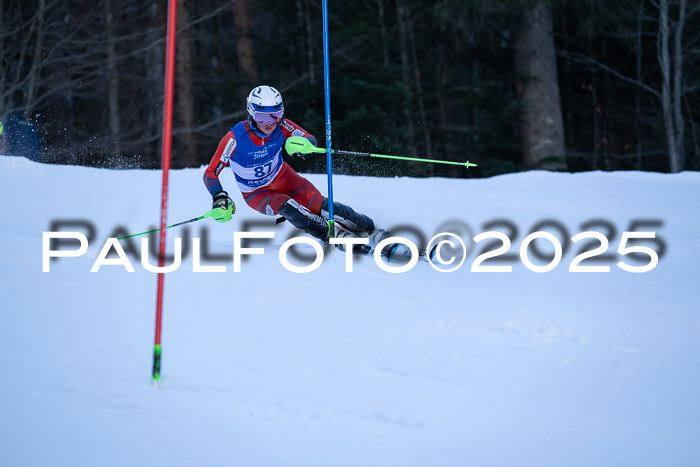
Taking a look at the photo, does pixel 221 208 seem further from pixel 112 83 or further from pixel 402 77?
pixel 112 83

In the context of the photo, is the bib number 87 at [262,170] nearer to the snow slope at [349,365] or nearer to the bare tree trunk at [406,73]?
the snow slope at [349,365]

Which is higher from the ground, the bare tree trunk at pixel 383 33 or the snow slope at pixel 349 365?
the bare tree trunk at pixel 383 33

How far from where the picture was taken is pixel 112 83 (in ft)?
47.4

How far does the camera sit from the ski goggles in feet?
16.9

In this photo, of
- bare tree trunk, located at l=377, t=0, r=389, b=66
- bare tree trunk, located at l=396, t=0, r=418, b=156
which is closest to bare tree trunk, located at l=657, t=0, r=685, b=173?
bare tree trunk, located at l=396, t=0, r=418, b=156

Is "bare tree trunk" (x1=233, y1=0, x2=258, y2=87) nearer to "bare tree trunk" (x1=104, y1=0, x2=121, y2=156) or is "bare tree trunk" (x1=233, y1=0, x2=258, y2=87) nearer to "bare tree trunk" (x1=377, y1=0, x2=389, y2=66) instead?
"bare tree trunk" (x1=104, y1=0, x2=121, y2=156)

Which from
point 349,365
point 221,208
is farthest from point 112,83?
point 349,365

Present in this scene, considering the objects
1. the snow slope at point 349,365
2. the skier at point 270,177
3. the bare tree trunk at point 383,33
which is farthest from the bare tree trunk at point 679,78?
the skier at point 270,177

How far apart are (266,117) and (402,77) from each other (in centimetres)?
849

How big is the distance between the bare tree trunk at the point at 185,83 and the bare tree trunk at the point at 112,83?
1.21m

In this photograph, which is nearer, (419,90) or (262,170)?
(262,170)

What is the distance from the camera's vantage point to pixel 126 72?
1556cm

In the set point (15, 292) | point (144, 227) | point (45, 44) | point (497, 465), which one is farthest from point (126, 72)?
point (497, 465)

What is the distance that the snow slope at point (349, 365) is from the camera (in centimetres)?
271
